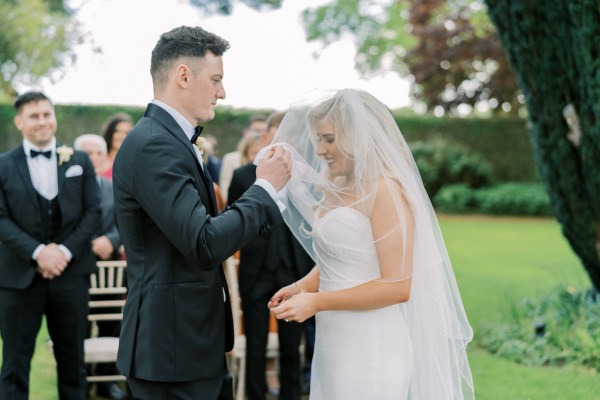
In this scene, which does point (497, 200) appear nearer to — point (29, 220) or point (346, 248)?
point (29, 220)

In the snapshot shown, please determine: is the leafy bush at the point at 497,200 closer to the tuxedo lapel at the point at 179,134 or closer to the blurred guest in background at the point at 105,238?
the blurred guest in background at the point at 105,238

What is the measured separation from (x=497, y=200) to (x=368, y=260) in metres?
20.5

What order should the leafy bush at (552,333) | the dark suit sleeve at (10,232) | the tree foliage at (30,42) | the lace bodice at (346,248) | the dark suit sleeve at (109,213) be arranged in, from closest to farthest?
1. the lace bodice at (346,248)
2. the dark suit sleeve at (10,232)
3. the dark suit sleeve at (109,213)
4. the leafy bush at (552,333)
5. the tree foliage at (30,42)

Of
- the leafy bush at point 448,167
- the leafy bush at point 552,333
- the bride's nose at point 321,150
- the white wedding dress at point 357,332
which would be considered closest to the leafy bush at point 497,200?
the leafy bush at point 448,167

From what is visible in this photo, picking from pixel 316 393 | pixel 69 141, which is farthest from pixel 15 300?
pixel 69 141

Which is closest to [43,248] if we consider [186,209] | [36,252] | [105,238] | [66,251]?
[36,252]

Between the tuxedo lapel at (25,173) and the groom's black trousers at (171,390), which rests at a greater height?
the tuxedo lapel at (25,173)

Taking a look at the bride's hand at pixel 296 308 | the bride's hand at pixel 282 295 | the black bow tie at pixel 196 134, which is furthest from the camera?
the bride's hand at pixel 282 295

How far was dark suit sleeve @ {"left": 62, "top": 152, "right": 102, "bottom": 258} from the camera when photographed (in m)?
5.06

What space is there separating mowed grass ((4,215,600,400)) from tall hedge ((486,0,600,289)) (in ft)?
3.72

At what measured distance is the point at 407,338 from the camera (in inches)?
135

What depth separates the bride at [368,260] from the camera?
3209 millimetres

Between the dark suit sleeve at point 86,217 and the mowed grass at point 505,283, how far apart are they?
5.49ft

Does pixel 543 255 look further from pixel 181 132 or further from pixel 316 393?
pixel 181 132
